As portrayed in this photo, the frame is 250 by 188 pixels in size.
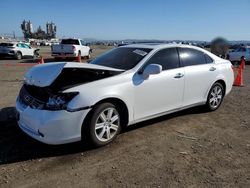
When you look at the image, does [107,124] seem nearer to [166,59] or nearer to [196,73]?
[166,59]

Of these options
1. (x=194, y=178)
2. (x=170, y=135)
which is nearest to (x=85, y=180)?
(x=194, y=178)

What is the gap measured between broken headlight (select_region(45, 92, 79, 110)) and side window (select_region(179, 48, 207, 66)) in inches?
107

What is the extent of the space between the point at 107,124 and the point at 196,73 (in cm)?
247

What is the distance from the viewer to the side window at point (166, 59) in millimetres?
5304

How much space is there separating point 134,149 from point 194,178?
3.75ft

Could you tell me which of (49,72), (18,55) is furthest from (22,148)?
(18,55)

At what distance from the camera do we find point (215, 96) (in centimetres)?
668

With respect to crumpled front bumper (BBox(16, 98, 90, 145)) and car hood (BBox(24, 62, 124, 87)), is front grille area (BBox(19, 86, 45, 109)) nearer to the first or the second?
crumpled front bumper (BBox(16, 98, 90, 145))

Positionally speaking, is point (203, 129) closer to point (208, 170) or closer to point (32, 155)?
point (208, 170)

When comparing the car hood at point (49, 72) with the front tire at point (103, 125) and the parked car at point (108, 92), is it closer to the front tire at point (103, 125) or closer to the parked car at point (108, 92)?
the parked car at point (108, 92)

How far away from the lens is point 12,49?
22172mm

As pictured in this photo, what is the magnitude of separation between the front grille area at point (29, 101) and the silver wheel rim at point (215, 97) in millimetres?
3994

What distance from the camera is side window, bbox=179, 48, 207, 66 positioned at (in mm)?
5870

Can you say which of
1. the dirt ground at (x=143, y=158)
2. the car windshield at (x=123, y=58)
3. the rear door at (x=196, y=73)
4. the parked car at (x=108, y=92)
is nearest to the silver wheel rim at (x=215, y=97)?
the rear door at (x=196, y=73)
